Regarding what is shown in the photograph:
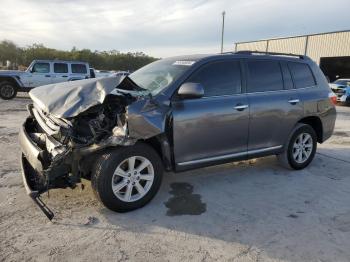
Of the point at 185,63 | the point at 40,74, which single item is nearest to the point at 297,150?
the point at 185,63

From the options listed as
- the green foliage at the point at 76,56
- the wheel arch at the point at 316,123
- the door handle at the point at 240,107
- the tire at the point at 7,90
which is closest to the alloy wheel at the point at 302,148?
the wheel arch at the point at 316,123

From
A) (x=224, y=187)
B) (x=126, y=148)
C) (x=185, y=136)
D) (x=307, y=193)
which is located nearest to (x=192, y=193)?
(x=224, y=187)

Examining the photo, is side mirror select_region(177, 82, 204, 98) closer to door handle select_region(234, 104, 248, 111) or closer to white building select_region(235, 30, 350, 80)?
door handle select_region(234, 104, 248, 111)

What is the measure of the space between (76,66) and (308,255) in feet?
55.5

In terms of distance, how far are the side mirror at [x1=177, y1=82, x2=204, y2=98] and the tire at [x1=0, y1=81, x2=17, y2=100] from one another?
573 inches

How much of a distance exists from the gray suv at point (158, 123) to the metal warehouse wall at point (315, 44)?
27.9 metres

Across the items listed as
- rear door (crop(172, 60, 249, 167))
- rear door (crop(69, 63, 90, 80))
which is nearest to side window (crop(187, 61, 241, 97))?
rear door (crop(172, 60, 249, 167))

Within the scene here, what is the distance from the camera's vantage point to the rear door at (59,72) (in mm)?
17828

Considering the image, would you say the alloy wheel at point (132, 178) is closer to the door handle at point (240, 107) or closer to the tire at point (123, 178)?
the tire at point (123, 178)

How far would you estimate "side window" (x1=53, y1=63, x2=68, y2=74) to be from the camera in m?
17.9

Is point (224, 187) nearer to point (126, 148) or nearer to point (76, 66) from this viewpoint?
point (126, 148)

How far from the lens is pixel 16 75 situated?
16953 mm

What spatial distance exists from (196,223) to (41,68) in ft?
51.3

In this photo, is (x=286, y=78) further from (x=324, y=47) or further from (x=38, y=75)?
(x=324, y=47)
